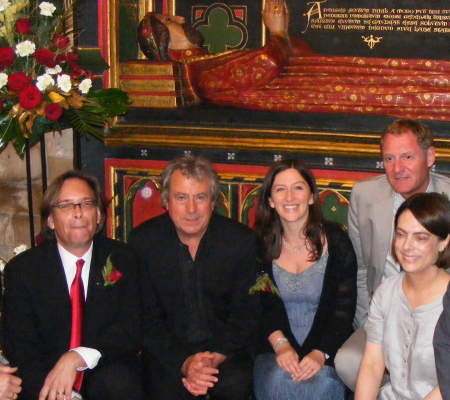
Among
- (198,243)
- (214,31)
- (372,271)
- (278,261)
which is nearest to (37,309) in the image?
(198,243)

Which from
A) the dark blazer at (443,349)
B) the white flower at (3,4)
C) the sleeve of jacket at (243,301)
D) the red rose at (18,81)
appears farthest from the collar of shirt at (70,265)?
the dark blazer at (443,349)

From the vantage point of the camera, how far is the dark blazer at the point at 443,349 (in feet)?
8.22

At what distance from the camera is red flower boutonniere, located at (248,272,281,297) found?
11.1ft

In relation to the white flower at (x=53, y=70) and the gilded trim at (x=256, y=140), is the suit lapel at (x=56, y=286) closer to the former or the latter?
the white flower at (x=53, y=70)

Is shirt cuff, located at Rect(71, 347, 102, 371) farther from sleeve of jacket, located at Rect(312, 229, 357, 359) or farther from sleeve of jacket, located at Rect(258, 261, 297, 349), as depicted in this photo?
sleeve of jacket, located at Rect(312, 229, 357, 359)

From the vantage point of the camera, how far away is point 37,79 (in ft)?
12.7

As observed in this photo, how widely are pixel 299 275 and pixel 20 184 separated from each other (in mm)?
2325

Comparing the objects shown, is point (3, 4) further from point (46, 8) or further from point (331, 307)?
point (331, 307)

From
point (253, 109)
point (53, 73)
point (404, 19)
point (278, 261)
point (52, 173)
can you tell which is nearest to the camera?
point (278, 261)

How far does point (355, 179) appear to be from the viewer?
4.19m

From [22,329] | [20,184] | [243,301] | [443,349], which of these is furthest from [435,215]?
[20,184]

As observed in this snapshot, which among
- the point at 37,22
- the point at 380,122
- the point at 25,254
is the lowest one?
the point at 25,254

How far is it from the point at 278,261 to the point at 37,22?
1777 mm

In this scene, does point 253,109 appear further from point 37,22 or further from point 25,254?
point 25,254
